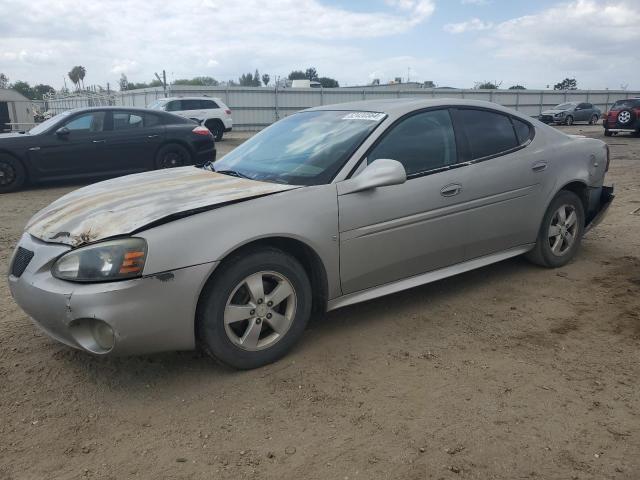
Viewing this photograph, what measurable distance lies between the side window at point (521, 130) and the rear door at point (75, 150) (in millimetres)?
7360

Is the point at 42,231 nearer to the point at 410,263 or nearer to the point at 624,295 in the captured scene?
the point at 410,263

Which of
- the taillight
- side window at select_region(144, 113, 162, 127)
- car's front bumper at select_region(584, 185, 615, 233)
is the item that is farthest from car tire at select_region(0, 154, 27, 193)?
car's front bumper at select_region(584, 185, 615, 233)

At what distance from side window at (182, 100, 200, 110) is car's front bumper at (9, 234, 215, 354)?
1876 centimetres

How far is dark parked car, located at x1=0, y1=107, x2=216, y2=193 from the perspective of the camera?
895cm

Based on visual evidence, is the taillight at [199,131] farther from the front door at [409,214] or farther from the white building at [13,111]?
the white building at [13,111]

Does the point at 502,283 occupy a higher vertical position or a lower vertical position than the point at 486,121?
lower

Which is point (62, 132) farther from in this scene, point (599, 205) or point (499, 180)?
point (599, 205)

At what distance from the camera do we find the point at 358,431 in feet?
8.30

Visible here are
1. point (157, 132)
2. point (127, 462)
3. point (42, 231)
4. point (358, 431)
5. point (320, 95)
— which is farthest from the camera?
point (320, 95)

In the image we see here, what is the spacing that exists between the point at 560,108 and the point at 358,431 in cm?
3249

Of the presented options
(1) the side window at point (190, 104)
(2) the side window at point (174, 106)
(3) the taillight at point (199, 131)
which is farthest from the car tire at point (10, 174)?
(1) the side window at point (190, 104)

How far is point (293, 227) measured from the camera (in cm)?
312

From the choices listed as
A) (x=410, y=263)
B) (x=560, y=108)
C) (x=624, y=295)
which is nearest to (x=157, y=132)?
(x=410, y=263)

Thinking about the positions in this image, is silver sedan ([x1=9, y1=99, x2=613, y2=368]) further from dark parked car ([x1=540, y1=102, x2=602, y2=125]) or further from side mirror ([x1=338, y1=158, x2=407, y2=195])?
dark parked car ([x1=540, y1=102, x2=602, y2=125])
